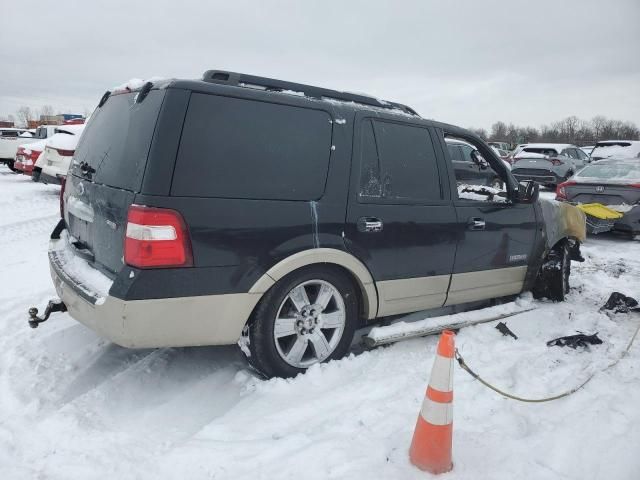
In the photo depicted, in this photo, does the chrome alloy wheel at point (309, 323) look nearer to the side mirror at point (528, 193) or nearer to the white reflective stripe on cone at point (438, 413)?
the white reflective stripe on cone at point (438, 413)

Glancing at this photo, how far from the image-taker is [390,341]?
3623mm

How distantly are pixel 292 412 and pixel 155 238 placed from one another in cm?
131

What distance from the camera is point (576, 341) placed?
403 cm

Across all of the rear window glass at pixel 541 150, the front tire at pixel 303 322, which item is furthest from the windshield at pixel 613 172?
the front tire at pixel 303 322

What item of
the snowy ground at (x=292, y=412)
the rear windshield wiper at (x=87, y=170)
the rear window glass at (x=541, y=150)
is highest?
the rear window glass at (x=541, y=150)

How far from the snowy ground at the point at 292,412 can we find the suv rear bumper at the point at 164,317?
47cm

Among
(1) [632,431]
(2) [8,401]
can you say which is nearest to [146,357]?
(2) [8,401]

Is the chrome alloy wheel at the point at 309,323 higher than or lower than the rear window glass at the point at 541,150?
lower

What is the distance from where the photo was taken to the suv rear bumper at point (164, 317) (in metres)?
2.65

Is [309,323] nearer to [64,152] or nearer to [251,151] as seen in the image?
[251,151]

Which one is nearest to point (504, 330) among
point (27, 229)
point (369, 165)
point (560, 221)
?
point (560, 221)

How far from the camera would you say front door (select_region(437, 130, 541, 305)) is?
4.01 metres

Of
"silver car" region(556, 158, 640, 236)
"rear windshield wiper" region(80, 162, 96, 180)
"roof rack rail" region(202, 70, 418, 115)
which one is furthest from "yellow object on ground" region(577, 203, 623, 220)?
"rear windshield wiper" region(80, 162, 96, 180)

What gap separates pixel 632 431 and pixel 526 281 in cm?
216
